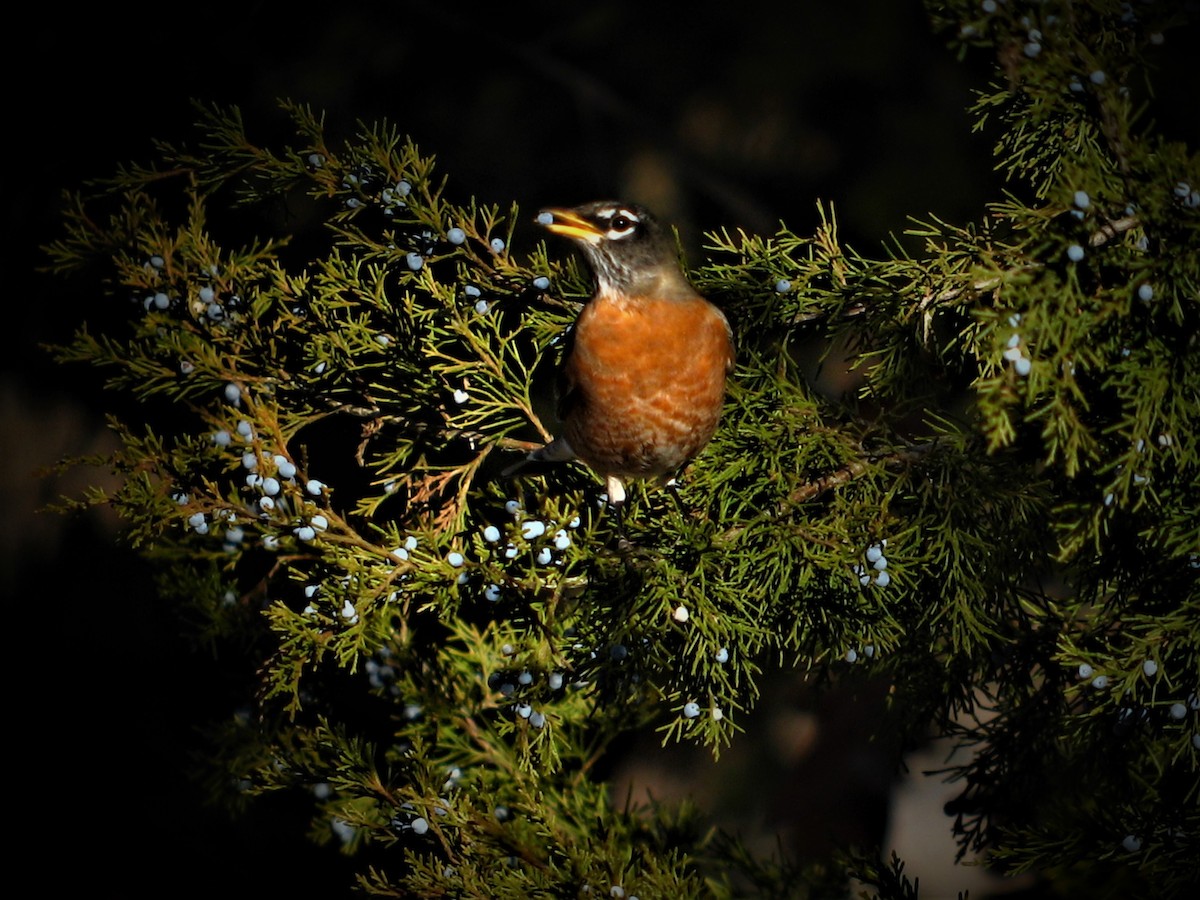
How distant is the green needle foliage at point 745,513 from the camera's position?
0.96 metres

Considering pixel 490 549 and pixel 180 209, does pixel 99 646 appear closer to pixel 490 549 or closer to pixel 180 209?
pixel 180 209

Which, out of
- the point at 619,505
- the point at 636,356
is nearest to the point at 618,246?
the point at 636,356

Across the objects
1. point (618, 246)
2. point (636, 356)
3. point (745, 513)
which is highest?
point (618, 246)

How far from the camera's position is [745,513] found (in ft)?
4.27

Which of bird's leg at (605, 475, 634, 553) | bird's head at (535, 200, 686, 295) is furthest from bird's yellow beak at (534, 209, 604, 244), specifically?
bird's leg at (605, 475, 634, 553)

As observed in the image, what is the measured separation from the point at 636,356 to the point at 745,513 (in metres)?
0.28

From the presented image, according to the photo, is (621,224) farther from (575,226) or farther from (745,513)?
(745,513)

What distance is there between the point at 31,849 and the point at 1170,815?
2266mm

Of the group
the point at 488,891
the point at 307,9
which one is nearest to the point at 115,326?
the point at 307,9

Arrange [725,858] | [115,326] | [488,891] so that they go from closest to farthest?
[488,891] → [725,858] → [115,326]

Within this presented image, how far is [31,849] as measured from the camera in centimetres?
208

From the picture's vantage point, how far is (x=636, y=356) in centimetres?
133

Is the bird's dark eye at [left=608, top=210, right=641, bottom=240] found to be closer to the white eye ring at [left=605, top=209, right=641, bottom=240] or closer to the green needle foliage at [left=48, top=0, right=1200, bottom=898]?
the white eye ring at [left=605, top=209, right=641, bottom=240]

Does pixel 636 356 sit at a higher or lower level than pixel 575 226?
lower
